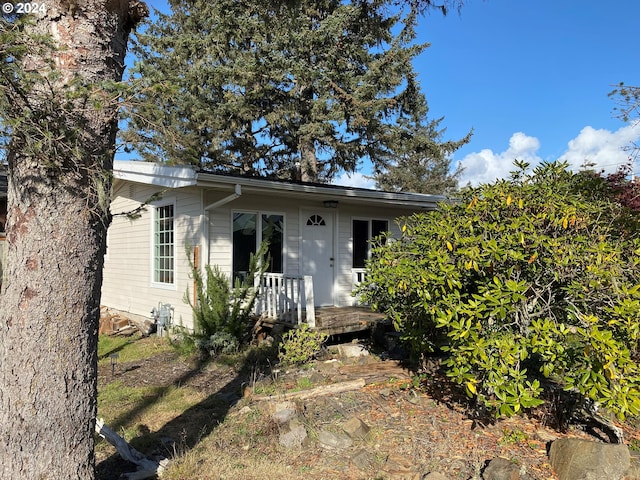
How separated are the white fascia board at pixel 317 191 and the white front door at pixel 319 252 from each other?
2.07 ft

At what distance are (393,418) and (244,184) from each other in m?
4.47

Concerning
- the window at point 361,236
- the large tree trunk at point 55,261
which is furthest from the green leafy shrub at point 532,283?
the window at point 361,236

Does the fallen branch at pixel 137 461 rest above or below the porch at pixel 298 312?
below

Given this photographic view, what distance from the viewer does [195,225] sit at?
8078 mm

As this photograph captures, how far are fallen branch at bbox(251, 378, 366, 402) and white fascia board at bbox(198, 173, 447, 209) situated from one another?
2939 mm

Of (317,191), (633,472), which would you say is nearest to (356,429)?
(633,472)

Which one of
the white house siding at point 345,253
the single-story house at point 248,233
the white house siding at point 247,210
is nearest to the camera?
the single-story house at point 248,233

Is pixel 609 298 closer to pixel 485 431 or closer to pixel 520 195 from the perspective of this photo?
pixel 520 195

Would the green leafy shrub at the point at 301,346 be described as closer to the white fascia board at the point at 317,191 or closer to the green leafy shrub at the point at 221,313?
the green leafy shrub at the point at 221,313

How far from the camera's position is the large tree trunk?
2.41 meters

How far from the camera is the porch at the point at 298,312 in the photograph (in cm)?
711

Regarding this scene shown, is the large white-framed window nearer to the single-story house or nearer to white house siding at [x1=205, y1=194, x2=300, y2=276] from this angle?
the single-story house

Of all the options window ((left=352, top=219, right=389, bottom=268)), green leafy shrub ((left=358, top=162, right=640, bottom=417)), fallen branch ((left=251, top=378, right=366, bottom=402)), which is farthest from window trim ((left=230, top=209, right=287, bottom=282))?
green leafy shrub ((left=358, top=162, right=640, bottom=417))

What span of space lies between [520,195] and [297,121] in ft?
44.2
